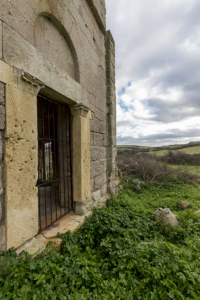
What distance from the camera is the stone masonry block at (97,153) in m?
3.38

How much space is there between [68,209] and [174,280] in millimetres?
2059

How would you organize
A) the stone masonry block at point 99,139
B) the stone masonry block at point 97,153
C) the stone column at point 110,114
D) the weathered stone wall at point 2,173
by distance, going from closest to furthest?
the weathered stone wall at point 2,173 → the stone masonry block at point 97,153 → the stone masonry block at point 99,139 → the stone column at point 110,114

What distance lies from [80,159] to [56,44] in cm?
206

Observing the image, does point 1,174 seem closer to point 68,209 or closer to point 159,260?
point 68,209

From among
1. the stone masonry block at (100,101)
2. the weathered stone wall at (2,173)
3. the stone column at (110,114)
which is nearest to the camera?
the weathered stone wall at (2,173)

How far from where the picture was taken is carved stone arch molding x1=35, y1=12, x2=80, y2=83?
7.03 ft

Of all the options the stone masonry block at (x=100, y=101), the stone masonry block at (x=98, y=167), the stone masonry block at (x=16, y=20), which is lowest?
the stone masonry block at (x=98, y=167)

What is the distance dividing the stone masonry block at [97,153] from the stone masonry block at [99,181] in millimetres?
497

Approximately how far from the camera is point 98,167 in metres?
3.67

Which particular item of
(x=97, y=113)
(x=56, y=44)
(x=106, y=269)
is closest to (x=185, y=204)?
(x=106, y=269)

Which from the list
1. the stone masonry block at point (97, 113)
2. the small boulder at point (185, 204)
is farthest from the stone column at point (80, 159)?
the small boulder at point (185, 204)

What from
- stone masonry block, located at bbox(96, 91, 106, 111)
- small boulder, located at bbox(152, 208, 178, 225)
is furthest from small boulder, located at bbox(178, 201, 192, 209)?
stone masonry block, located at bbox(96, 91, 106, 111)

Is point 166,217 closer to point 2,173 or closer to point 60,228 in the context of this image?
point 60,228

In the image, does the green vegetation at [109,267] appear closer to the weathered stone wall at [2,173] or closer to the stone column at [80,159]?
the weathered stone wall at [2,173]
